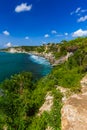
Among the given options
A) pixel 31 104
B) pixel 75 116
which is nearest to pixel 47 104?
pixel 31 104

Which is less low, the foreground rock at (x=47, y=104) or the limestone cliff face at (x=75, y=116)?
the limestone cliff face at (x=75, y=116)

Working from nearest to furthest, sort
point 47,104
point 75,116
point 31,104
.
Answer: point 75,116, point 47,104, point 31,104

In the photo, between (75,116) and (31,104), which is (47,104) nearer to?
(31,104)

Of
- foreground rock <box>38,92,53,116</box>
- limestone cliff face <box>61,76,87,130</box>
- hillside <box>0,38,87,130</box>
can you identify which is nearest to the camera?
limestone cliff face <box>61,76,87,130</box>

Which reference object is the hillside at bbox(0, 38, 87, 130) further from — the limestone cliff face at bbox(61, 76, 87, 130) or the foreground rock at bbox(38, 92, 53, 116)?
the limestone cliff face at bbox(61, 76, 87, 130)

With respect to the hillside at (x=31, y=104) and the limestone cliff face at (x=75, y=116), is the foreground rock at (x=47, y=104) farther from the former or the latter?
the limestone cliff face at (x=75, y=116)

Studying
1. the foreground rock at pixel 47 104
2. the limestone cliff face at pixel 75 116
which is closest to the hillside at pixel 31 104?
the foreground rock at pixel 47 104

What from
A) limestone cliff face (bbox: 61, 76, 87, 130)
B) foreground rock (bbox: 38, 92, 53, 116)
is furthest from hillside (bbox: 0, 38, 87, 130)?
limestone cliff face (bbox: 61, 76, 87, 130)

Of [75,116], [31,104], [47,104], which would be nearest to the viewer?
[75,116]

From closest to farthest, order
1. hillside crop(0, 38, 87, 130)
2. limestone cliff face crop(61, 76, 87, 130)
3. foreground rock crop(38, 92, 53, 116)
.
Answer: limestone cliff face crop(61, 76, 87, 130)
hillside crop(0, 38, 87, 130)
foreground rock crop(38, 92, 53, 116)

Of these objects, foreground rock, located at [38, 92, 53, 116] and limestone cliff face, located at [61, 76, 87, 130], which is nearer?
limestone cliff face, located at [61, 76, 87, 130]

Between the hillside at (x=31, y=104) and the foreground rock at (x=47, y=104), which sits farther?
the foreground rock at (x=47, y=104)
